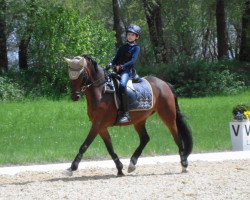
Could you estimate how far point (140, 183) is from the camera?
9.95m

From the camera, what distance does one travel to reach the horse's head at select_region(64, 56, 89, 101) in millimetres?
10469

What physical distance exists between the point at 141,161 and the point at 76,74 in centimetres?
359

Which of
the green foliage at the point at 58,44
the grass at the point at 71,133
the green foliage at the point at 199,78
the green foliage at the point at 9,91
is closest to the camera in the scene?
the grass at the point at 71,133

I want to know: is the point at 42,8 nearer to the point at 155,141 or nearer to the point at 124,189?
the point at 155,141

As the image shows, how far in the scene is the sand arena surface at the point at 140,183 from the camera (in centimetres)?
879

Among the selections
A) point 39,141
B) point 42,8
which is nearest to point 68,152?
point 39,141

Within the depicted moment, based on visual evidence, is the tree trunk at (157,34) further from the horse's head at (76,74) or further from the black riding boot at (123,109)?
the horse's head at (76,74)

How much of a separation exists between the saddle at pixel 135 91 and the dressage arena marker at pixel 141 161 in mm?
2015

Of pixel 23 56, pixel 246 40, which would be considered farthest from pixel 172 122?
pixel 246 40

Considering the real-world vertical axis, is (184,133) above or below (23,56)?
below

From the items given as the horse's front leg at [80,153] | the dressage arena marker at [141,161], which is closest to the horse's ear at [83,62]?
the horse's front leg at [80,153]

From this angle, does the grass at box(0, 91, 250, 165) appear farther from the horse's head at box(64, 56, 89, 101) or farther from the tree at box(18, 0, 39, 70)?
the tree at box(18, 0, 39, 70)

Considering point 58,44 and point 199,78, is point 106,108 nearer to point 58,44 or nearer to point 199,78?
point 58,44

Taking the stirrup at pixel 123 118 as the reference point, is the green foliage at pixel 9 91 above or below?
above
